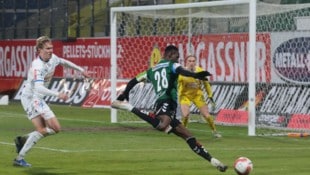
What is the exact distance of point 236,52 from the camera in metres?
30.4

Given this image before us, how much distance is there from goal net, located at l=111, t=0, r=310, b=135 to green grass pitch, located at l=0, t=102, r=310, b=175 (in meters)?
1.21

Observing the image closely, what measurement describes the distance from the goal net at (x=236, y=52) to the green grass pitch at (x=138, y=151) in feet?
3.99

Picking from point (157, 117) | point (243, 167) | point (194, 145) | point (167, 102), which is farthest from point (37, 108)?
point (243, 167)

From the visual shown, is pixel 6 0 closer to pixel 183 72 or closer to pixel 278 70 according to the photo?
pixel 278 70

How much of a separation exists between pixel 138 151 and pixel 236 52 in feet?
36.7

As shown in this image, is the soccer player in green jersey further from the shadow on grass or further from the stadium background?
the stadium background

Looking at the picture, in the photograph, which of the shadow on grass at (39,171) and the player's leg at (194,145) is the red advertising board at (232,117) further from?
the shadow on grass at (39,171)

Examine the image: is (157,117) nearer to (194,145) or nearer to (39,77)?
(194,145)

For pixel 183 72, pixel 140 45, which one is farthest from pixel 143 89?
pixel 183 72

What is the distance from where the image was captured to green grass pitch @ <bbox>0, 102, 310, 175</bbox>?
646 inches

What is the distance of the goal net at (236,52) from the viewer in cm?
2670

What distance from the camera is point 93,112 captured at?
114ft

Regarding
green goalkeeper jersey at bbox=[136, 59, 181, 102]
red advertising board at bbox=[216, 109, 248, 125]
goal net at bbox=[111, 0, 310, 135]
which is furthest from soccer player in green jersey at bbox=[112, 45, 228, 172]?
red advertising board at bbox=[216, 109, 248, 125]

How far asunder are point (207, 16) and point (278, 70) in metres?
3.01
